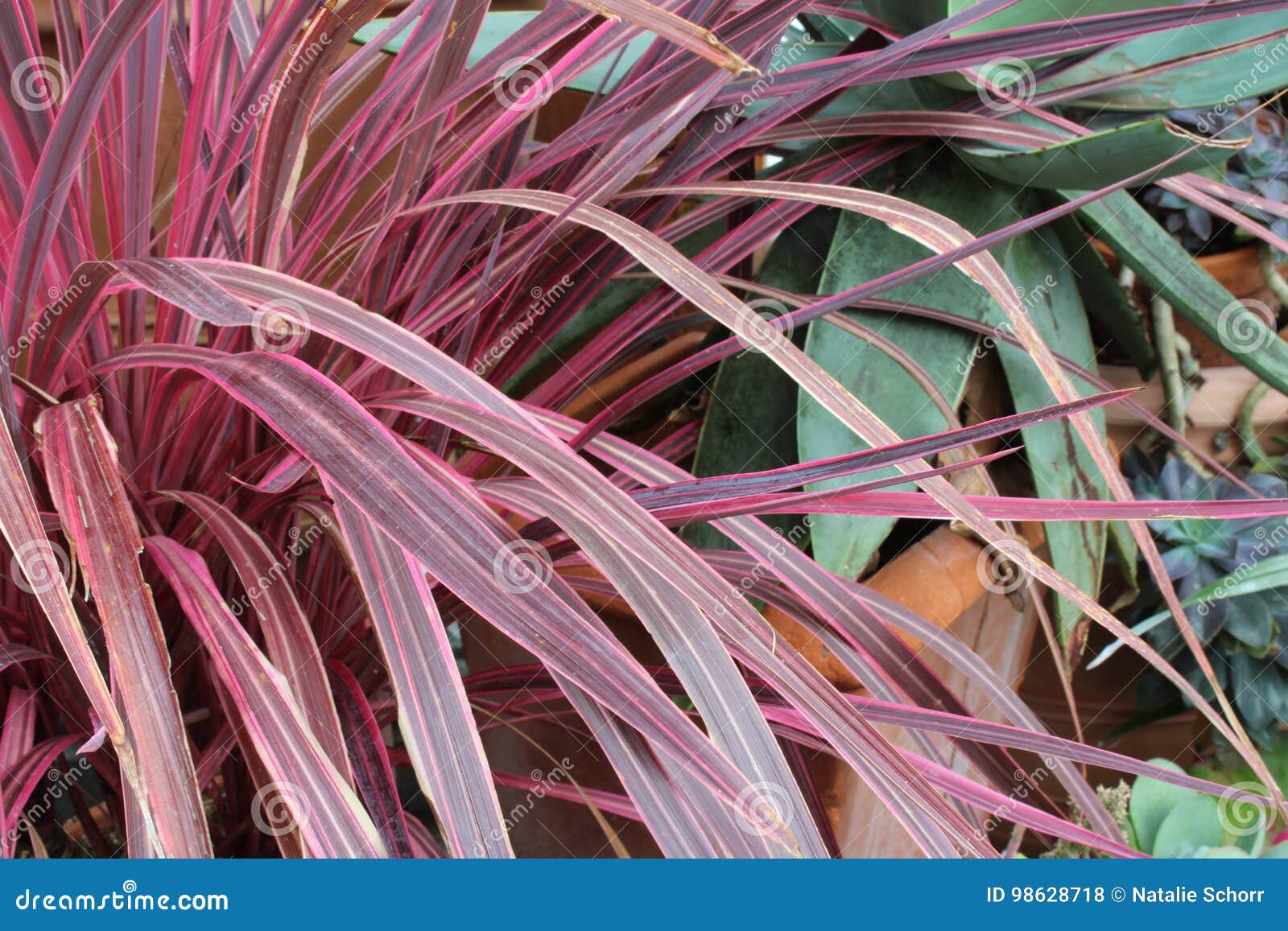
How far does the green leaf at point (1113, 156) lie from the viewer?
0.52m

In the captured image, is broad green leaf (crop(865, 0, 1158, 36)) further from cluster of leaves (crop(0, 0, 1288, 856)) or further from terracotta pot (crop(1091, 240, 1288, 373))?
terracotta pot (crop(1091, 240, 1288, 373))

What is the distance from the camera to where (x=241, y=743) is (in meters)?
0.34

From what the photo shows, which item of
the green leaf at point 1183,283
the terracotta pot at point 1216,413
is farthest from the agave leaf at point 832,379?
the terracotta pot at point 1216,413

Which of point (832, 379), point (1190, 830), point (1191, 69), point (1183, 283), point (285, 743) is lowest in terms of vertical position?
point (1190, 830)

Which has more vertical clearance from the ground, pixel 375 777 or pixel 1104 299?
pixel 1104 299

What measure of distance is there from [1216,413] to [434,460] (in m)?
0.77

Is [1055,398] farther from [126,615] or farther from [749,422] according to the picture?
[126,615]

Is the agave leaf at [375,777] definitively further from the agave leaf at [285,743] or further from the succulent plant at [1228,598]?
the succulent plant at [1228,598]

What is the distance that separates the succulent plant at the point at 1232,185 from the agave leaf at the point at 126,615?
35.9 inches

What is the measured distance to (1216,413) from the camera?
0.86 metres

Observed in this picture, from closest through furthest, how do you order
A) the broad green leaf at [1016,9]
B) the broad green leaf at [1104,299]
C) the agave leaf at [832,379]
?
the agave leaf at [832,379] < the broad green leaf at [1016,9] < the broad green leaf at [1104,299]

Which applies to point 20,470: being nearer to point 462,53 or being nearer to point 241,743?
point 241,743

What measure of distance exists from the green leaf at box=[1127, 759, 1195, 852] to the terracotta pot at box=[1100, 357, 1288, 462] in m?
0.28

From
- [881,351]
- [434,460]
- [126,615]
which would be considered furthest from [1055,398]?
[126,615]
